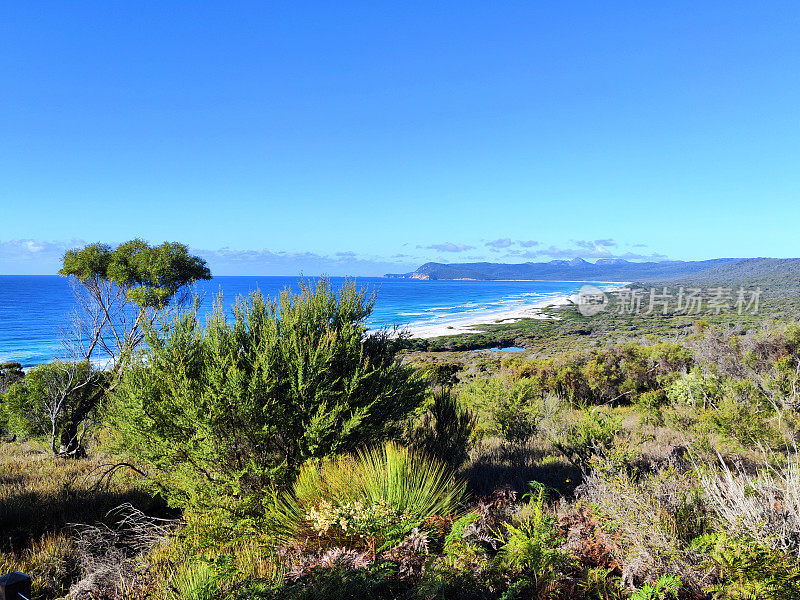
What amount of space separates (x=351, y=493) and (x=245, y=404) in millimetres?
1644

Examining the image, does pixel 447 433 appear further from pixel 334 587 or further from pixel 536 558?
pixel 334 587

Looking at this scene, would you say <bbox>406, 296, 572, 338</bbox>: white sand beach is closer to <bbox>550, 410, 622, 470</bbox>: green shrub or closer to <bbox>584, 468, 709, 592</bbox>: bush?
<bbox>550, 410, 622, 470</bbox>: green shrub

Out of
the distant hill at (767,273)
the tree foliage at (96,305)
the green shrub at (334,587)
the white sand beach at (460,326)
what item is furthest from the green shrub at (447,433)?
the distant hill at (767,273)

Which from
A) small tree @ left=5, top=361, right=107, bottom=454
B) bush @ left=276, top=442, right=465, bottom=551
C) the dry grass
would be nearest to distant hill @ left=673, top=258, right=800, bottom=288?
bush @ left=276, top=442, right=465, bottom=551

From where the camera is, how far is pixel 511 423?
10102 millimetres

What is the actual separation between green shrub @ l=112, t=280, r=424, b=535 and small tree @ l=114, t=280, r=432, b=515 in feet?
0.04

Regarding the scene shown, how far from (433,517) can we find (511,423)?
21.6 feet

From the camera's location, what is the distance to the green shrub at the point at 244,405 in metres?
4.98

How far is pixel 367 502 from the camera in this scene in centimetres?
402

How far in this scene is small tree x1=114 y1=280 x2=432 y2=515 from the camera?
500 centimetres

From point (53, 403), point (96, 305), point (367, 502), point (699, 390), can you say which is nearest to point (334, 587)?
point (367, 502)

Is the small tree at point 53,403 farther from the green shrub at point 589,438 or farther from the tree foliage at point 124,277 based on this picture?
Answer: the green shrub at point 589,438

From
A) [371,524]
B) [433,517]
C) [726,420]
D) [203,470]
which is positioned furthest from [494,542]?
[726,420]

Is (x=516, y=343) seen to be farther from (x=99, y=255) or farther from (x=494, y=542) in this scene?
(x=494, y=542)
